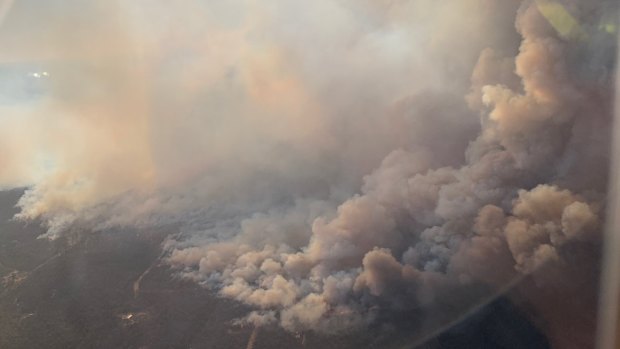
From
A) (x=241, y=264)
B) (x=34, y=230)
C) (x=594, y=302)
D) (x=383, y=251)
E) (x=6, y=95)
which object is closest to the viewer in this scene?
(x=594, y=302)

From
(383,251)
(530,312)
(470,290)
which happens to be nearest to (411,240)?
(383,251)

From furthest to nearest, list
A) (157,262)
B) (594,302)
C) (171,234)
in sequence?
(171,234) < (157,262) < (594,302)

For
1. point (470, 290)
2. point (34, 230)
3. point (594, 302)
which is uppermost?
point (34, 230)

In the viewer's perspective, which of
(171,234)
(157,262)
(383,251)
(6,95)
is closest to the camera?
(383,251)

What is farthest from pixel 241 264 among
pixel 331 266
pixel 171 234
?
pixel 171 234

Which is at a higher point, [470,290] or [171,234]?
[171,234]

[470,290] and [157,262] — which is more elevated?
[157,262]

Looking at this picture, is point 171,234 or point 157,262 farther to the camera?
point 171,234

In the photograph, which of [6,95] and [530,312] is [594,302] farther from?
[6,95]

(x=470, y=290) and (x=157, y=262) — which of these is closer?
(x=470, y=290)

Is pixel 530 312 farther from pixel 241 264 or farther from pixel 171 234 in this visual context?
pixel 171 234
